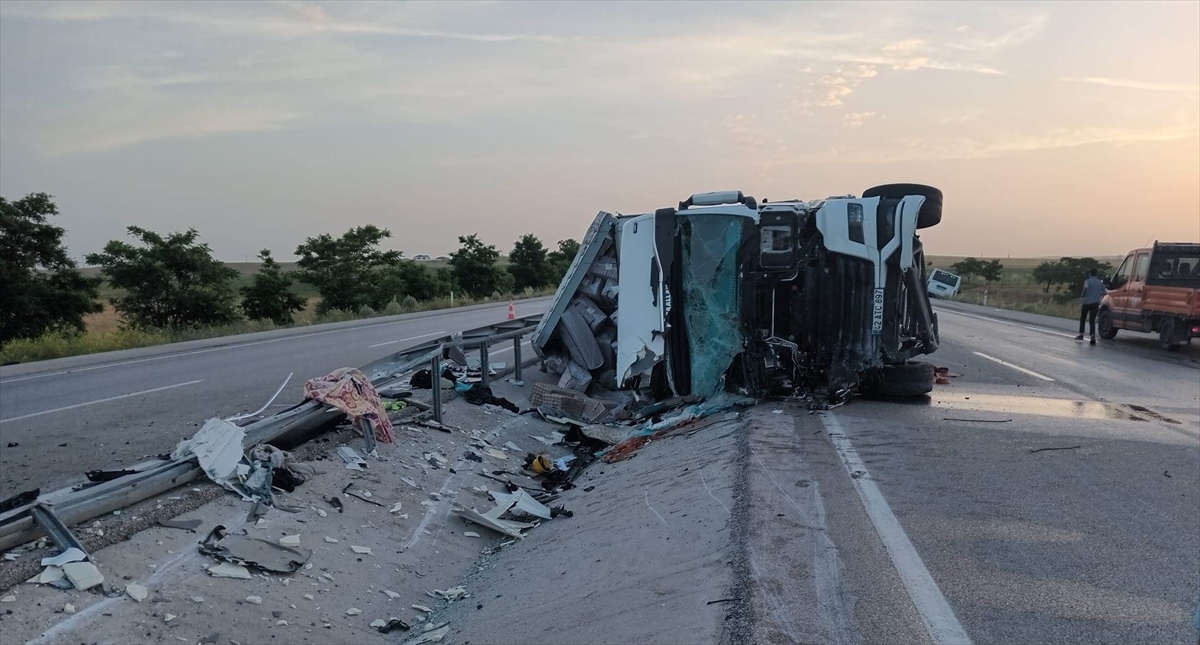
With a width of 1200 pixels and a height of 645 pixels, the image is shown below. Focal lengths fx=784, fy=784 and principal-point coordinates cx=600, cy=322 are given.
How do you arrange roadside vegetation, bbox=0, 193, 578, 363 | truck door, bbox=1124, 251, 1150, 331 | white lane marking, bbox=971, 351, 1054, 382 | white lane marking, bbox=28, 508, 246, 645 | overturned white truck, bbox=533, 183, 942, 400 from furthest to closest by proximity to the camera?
roadside vegetation, bbox=0, 193, 578, 363
truck door, bbox=1124, 251, 1150, 331
white lane marking, bbox=971, 351, 1054, 382
overturned white truck, bbox=533, 183, 942, 400
white lane marking, bbox=28, 508, 246, 645

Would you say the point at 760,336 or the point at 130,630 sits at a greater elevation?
the point at 760,336

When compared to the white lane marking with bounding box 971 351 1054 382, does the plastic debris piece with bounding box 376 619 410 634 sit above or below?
below

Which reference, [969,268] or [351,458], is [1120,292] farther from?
[969,268]

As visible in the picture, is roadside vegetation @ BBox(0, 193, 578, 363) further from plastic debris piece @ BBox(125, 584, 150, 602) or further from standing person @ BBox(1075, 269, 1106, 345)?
standing person @ BBox(1075, 269, 1106, 345)

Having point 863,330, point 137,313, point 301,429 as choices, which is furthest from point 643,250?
point 137,313

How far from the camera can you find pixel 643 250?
29.0ft

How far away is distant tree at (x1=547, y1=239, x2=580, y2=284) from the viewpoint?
5906cm

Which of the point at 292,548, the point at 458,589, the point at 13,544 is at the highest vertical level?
the point at 13,544

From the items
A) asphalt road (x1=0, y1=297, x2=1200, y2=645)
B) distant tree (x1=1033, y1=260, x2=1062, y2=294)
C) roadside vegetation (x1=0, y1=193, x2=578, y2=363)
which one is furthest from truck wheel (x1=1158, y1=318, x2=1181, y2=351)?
distant tree (x1=1033, y1=260, x2=1062, y2=294)

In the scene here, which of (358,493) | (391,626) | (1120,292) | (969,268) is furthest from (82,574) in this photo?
(969,268)

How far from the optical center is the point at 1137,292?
17.5m

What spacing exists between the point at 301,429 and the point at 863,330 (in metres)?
5.69

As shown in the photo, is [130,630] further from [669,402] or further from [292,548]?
[669,402]

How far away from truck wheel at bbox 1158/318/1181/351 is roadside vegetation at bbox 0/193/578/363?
22.5m
